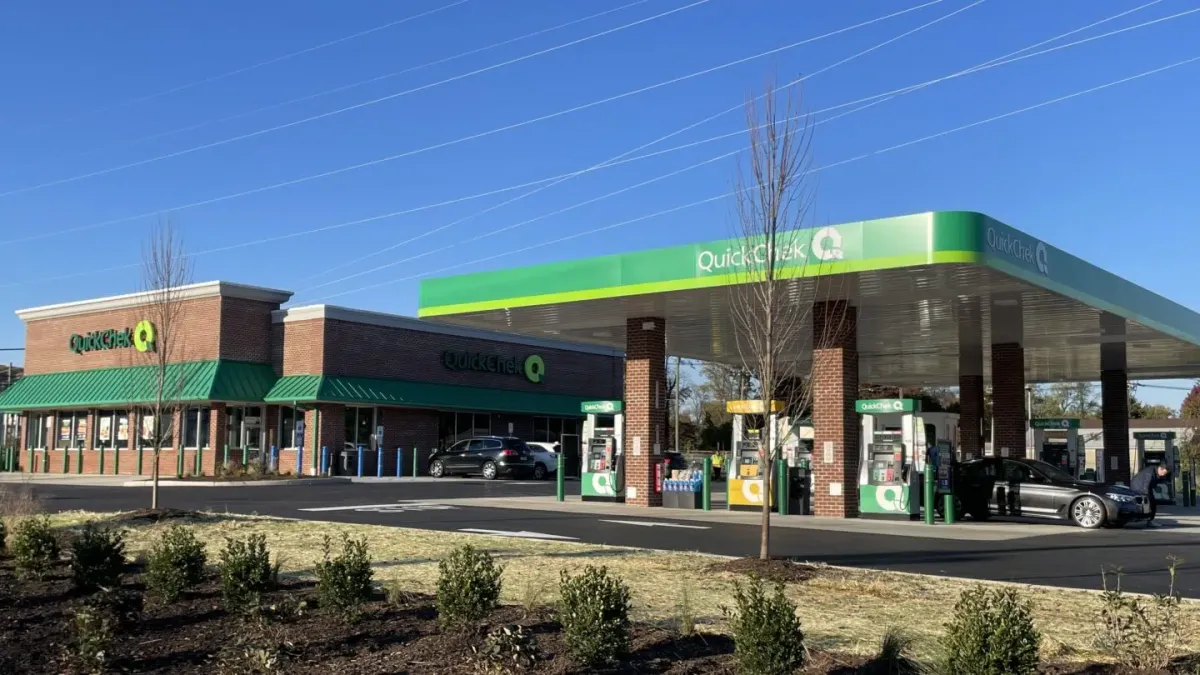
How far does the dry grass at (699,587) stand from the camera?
8469mm

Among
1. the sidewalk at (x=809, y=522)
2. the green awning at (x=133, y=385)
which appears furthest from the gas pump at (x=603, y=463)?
the green awning at (x=133, y=385)

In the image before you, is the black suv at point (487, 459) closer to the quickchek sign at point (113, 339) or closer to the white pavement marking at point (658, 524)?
the quickchek sign at point (113, 339)

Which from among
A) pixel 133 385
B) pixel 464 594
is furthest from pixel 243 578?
pixel 133 385

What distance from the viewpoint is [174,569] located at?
9.18 meters

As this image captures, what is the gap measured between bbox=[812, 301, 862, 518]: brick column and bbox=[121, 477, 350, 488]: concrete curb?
1807cm

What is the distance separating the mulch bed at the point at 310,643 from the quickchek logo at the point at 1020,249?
463 inches

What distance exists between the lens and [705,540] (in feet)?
52.7

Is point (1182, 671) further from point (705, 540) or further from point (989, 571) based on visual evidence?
point (705, 540)

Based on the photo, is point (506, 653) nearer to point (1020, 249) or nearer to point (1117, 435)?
point (1020, 249)

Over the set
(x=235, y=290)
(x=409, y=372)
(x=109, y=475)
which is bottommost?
(x=109, y=475)

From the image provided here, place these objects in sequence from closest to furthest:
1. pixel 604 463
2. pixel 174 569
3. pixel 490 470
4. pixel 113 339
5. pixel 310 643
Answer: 1. pixel 310 643
2. pixel 174 569
3. pixel 604 463
4. pixel 490 470
5. pixel 113 339

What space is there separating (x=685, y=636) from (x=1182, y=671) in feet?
10.4

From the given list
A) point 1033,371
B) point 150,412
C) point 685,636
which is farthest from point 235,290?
point 685,636

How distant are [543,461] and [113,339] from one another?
18039 millimetres
